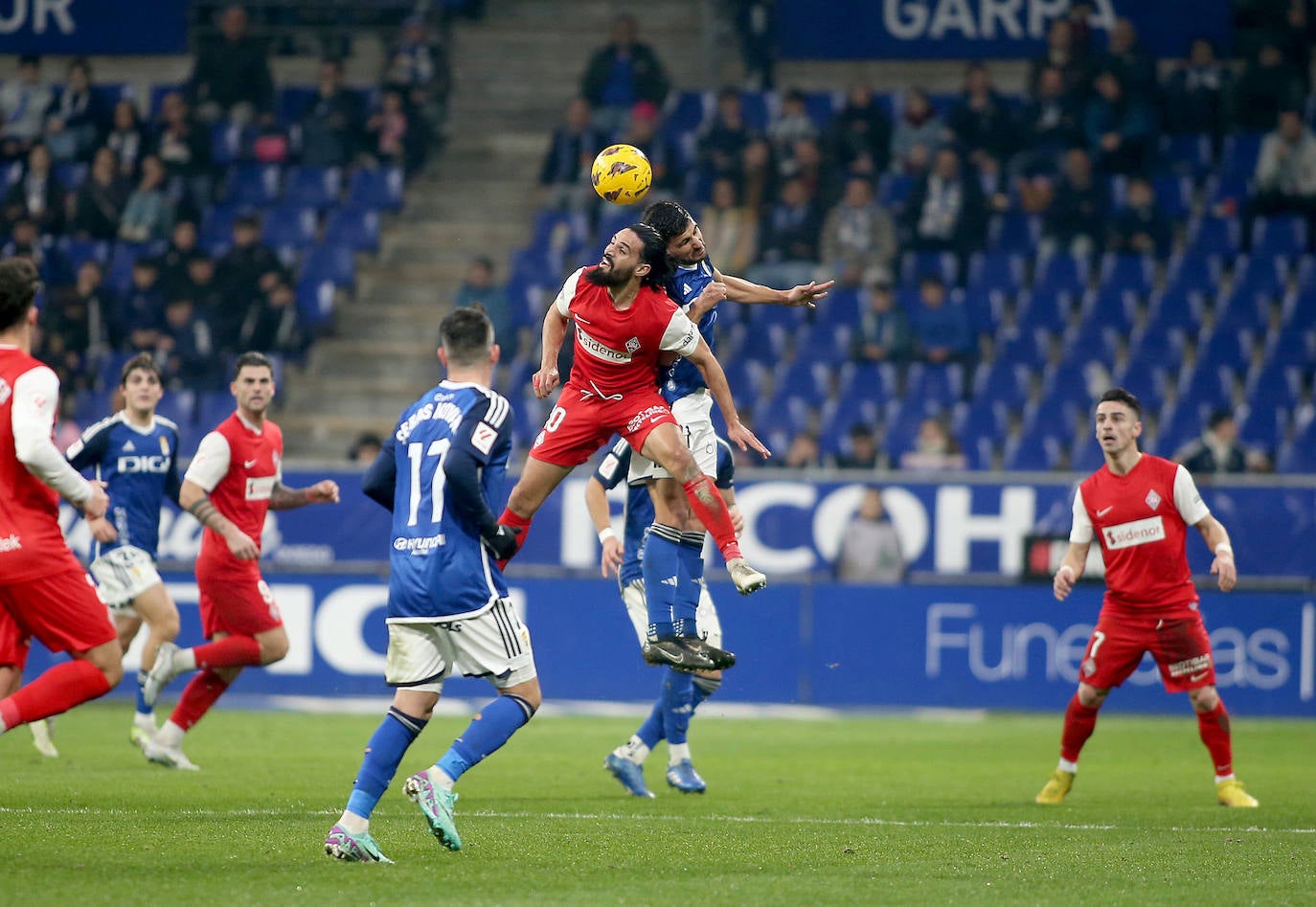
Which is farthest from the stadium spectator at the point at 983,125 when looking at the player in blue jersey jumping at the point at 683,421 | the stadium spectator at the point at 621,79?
the player in blue jersey jumping at the point at 683,421

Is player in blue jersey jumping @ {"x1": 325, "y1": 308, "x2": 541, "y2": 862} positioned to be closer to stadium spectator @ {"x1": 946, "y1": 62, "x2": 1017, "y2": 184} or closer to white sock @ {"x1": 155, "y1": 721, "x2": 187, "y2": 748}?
white sock @ {"x1": 155, "y1": 721, "x2": 187, "y2": 748}

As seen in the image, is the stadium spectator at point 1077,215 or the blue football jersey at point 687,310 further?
the stadium spectator at point 1077,215

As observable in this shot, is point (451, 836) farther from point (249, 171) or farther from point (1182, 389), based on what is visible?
point (249, 171)

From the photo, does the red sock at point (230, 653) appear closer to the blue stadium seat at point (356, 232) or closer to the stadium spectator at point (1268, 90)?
the blue stadium seat at point (356, 232)

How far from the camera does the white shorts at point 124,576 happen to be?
11.0 metres

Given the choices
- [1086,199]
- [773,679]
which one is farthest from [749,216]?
[773,679]

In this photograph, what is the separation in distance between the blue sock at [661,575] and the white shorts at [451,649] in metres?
1.94

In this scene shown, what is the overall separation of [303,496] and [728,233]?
1066 cm

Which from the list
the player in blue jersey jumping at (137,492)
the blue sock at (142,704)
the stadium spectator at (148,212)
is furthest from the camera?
the stadium spectator at (148,212)

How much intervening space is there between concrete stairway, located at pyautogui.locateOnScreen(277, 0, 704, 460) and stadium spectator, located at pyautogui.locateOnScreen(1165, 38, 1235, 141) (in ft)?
21.5

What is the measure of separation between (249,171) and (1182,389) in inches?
476

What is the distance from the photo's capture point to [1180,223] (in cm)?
2052

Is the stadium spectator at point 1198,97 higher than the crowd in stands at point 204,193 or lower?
higher

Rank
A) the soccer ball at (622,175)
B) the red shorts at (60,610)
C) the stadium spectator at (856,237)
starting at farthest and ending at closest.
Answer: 1. the stadium spectator at (856,237)
2. the soccer ball at (622,175)
3. the red shorts at (60,610)
